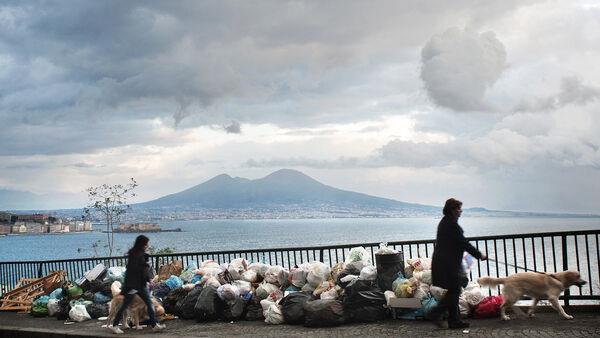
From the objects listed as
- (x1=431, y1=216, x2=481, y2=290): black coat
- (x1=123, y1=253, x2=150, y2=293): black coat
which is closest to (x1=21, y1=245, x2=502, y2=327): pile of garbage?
(x1=431, y1=216, x2=481, y2=290): black coat

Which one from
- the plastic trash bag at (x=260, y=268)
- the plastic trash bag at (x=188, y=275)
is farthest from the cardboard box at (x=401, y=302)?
the plastic trash bag at (x=188, y=275)

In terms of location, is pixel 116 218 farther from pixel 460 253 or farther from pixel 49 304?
pixel 460 253

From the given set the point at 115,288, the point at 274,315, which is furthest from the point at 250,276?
the point at 115,288

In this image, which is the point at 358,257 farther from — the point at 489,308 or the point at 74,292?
the point at 74,292

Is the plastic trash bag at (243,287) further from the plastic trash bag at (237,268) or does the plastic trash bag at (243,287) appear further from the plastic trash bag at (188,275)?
the plastic trash bag at (188,275)

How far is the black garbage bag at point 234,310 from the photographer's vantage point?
37.3ft

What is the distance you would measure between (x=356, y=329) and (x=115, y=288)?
5.29m

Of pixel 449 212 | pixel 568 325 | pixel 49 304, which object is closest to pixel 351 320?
pixel 449 212

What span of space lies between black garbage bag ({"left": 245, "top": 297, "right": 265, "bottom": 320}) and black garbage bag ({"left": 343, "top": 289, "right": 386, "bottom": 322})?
6.16 ft

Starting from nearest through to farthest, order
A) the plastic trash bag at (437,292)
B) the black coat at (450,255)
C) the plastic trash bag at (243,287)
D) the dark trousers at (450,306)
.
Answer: the black coat at (450,255) < the dark trousers at (450,306) < the plastic trash bag at (437,292) < the plastic trash bag at (243,287)

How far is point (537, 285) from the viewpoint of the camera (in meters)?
9.08

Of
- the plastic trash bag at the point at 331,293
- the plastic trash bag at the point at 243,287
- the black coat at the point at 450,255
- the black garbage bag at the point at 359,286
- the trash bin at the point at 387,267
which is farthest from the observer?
the plastic trash bag at the point at 243,287

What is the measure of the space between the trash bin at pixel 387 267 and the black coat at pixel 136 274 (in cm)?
415

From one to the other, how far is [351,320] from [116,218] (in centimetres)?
3313
